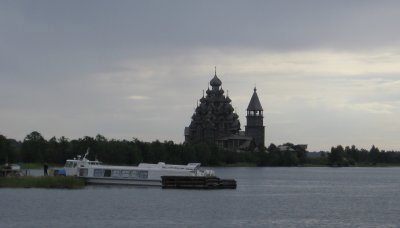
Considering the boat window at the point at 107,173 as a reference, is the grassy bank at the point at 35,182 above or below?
below

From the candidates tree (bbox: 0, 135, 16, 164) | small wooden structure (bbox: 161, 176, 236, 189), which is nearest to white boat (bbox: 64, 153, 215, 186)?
small wooden structure (bbox: 161, 176, 236, 189)

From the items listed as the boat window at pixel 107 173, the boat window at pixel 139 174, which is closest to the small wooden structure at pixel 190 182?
the boat window at pixel 139 174

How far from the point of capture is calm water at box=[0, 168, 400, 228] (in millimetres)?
65175

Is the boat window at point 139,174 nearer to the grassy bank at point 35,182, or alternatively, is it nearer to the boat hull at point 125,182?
the boat hull at point 125,182

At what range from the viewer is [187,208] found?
76.9 meters

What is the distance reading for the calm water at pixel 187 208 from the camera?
65.2 meters

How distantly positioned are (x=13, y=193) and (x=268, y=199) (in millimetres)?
28721

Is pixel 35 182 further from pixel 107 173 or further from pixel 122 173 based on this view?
pixel 122 173

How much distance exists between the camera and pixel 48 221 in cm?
6372

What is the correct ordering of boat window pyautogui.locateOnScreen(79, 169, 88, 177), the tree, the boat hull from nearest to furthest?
the boat hull → boat window pyautogui.locateOnScreen(79, 169, 88, 177) → the tree

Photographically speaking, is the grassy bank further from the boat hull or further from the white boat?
the white boat

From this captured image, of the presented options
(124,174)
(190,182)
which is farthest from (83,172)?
(190,182)

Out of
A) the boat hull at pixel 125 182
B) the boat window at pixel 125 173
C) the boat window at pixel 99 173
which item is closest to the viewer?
the boat hull at pixel 125 182

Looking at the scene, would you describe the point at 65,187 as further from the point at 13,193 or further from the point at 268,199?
the point at 268,199
